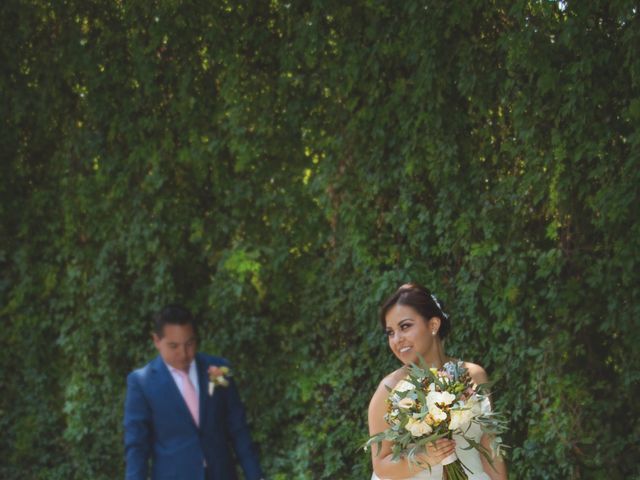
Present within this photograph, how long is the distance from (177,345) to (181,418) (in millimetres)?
388

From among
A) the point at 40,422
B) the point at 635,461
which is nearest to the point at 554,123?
the point at 635,461

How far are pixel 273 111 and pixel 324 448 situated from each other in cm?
199

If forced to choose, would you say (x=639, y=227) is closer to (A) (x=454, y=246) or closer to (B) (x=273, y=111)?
(A) (x=454, y=246)

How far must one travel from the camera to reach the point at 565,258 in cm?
497

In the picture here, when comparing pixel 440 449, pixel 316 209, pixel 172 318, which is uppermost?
pixel 316 209

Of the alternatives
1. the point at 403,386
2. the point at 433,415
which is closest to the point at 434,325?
the point at 403,386

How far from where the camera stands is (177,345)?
18.9 ft

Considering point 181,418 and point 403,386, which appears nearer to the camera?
point 403,386

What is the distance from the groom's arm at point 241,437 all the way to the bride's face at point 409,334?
164 centimetres

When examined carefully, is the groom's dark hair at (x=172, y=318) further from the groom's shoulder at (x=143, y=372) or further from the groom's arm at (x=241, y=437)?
the groom's arm at (x=241, y=437)

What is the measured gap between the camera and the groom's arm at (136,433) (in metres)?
5.53

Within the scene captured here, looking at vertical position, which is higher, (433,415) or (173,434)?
(173,434)

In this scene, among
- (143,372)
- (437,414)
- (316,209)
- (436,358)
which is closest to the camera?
(437,414)

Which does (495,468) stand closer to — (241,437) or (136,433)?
(241,437)
